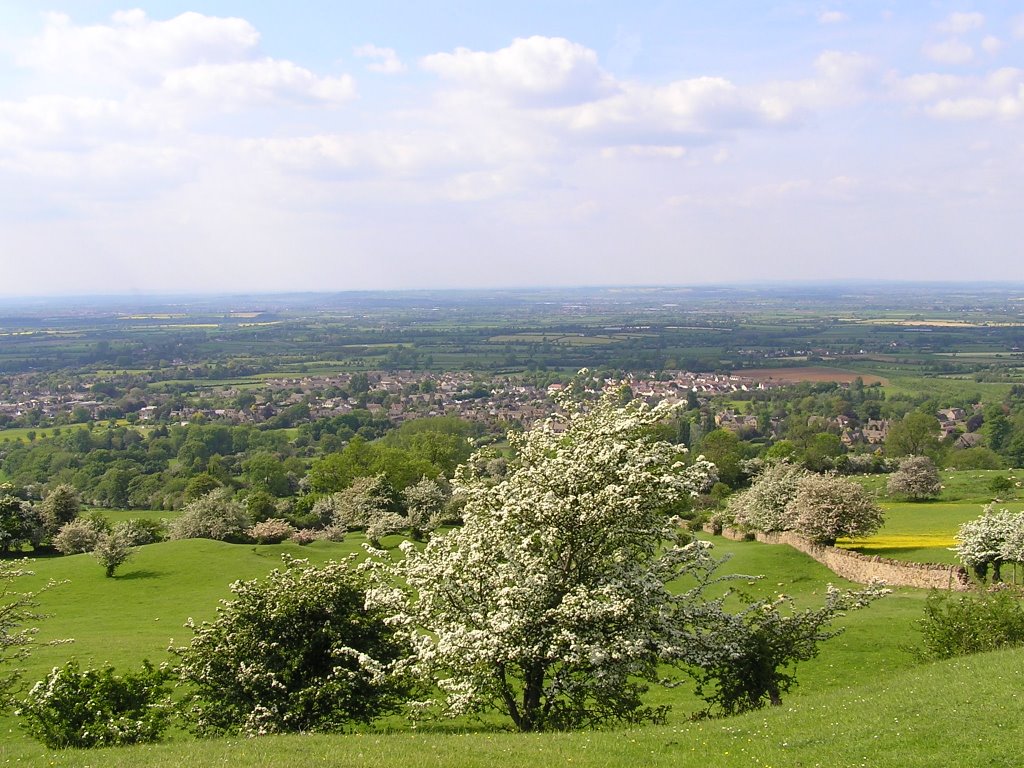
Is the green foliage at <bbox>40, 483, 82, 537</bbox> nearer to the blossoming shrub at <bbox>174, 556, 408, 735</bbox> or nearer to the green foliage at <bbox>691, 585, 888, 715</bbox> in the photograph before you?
the blossoming shrub at <bbox>174, 556, 408, 735</bbox>

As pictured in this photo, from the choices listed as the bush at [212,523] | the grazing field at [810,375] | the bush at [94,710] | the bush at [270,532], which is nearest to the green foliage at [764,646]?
the bush at [94,710]

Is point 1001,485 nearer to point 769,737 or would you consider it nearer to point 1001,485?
point 1001,485

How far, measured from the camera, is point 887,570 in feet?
114

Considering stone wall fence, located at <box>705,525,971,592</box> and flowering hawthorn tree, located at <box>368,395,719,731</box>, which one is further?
stone wall fence, located at <box>705,525,971,592</box>

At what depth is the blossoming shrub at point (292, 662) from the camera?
16.5 m

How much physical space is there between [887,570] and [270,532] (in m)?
40.1

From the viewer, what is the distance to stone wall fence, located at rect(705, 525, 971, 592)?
3244 centimetres

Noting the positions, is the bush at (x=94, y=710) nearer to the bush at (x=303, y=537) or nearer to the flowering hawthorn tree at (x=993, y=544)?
the flowering hawthorn tree at (x=993, y=544)

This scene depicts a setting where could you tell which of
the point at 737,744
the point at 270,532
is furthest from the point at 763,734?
the point at 270,532

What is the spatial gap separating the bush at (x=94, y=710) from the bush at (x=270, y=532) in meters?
37.9

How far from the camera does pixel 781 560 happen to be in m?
41.1

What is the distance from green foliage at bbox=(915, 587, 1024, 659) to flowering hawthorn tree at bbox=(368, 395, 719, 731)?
25.2ft

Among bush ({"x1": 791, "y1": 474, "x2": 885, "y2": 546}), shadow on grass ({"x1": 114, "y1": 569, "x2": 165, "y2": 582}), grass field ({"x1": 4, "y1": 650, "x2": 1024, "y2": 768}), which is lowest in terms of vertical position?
shadow on grass ({"x1": 114, "y1": 569, "x2": 165, "y2": 582})

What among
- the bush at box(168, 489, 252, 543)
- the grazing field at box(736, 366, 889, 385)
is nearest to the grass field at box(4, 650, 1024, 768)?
the bush at box(168, 489, 252, 543)
